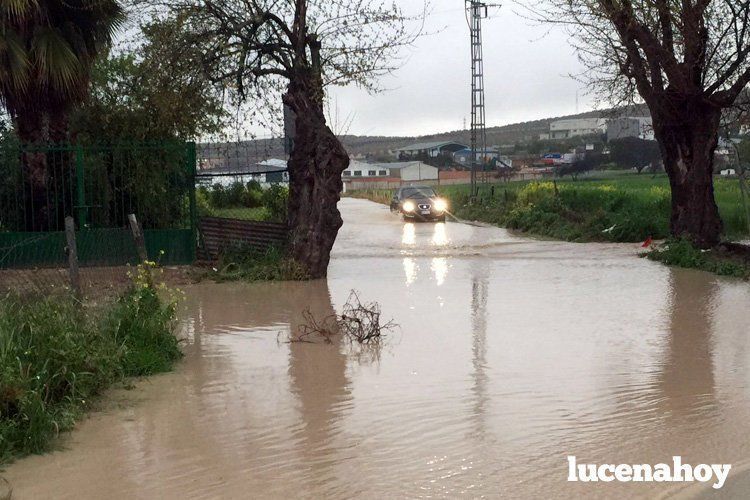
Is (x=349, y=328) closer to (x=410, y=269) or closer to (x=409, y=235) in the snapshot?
(x=410, y=269)

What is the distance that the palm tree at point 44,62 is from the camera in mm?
15546

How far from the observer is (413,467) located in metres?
6.56

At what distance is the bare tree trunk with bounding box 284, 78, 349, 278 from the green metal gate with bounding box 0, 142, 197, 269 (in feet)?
6.28

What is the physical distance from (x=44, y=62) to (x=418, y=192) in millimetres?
24636

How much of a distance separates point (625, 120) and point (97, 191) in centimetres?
1332

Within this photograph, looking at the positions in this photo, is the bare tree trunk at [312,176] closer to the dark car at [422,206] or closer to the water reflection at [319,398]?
the water reflection at [319,398]

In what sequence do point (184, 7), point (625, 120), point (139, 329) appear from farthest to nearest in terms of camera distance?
point (625, 120)
point (184, 7)
point (139, 329)

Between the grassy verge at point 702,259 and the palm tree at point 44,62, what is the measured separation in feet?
39.2

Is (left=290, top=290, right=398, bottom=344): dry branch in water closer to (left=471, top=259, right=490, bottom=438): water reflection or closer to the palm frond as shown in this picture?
(left=471, top=259, right=490, bottom=438): water reflection

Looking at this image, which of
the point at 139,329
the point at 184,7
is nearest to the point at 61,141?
the point at 184,7

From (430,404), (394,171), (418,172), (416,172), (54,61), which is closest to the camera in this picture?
(430,404)

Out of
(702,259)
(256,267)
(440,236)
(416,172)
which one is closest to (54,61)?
(256,267)

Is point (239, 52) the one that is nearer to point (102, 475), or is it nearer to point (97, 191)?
point (97, 191)

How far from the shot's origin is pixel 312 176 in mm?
16828
